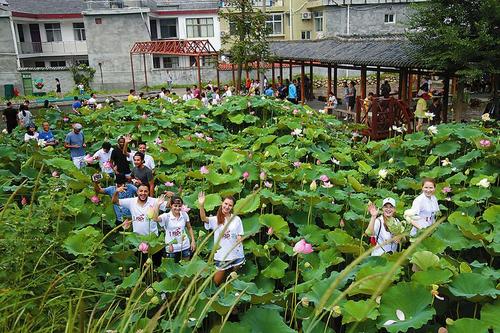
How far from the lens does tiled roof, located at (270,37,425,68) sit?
11802 mm

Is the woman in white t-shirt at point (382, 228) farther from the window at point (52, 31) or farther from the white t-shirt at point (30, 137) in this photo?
the window at point (52, 31)

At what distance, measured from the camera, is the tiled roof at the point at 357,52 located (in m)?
11.8

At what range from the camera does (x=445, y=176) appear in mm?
7508

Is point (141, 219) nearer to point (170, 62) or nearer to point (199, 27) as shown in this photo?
point (170, 62)

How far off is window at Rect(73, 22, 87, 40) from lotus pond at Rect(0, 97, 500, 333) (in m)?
20.4

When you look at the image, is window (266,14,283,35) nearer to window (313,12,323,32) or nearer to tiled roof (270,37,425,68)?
window (313,12,323,32)

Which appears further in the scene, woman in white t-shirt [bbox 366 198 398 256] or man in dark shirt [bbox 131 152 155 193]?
man in dark shirt [bbox 131 152 155 193]

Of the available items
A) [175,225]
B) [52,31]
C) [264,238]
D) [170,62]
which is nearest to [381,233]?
[264,238]

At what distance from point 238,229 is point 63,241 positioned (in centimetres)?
162

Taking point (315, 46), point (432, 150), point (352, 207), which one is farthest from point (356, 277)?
point (315, 46)

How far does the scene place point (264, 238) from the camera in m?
5.66

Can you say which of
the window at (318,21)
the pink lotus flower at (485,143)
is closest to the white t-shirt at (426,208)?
the pink lotus flower at (485,143)

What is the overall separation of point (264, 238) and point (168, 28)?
26.8 metres

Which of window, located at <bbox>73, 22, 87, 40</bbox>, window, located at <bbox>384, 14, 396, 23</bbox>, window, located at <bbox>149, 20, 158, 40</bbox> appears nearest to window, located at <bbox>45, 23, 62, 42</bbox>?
window, located at <bbox>73, 22, 87, 40</bbox>
